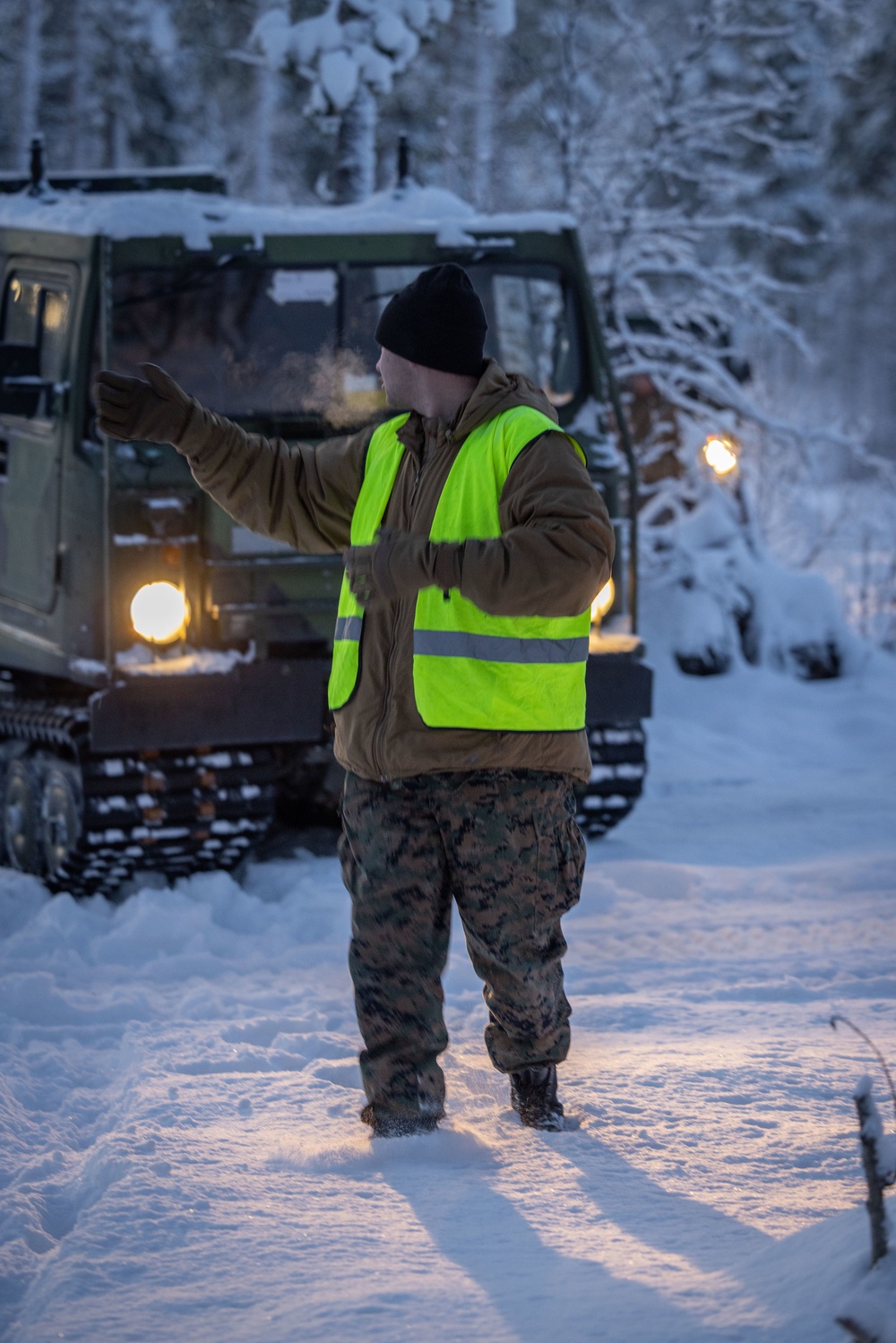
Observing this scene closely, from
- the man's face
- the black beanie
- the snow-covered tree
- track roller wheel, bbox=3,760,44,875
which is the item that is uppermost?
Result: the snow-covered tree

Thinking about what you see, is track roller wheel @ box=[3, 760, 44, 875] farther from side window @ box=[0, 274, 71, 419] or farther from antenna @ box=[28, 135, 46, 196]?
antenna @ box=[28, 135, 46, 196]

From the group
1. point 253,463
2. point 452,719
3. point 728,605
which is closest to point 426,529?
point 452,719

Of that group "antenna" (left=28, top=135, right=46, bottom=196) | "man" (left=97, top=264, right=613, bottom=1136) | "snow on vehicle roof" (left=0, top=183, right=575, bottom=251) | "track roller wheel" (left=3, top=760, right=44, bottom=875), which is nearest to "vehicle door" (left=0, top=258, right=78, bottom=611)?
"snow on vehicle roof" (left=0, top=183, right=575, bottom=251)

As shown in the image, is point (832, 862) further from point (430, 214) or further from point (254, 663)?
point (430, 214)

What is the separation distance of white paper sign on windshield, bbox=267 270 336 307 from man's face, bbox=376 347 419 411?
8.85ft

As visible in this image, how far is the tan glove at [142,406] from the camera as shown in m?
3.30

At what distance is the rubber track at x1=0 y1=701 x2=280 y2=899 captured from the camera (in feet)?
17.7

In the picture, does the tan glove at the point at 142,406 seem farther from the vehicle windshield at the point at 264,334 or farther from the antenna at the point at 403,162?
the antenna at the point at 403,162

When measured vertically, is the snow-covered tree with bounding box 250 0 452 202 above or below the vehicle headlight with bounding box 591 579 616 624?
above

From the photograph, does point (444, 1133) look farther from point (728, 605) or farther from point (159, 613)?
point (728, 605)

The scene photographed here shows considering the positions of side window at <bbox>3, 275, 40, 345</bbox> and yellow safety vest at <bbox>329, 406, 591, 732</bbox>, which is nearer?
yellow safety vest at <bbox>329, 406, 591, 732</bbox>

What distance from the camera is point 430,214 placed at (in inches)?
248

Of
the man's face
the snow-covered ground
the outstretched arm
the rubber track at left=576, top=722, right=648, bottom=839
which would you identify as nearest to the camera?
the snow-covered ground

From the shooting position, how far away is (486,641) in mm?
3096
